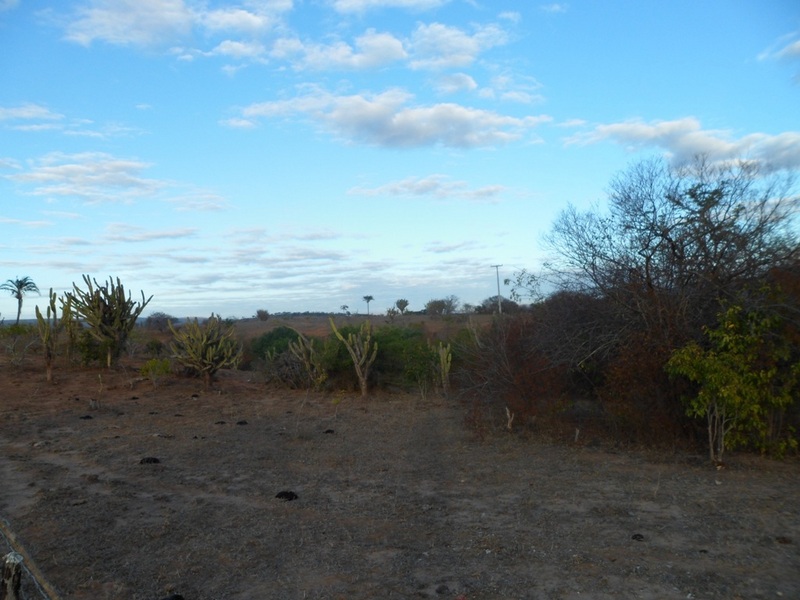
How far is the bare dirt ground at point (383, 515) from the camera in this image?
5500 millimetres

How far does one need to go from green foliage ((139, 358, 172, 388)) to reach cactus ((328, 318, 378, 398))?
A: 16.5 feet

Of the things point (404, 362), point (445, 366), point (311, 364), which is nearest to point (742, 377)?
point (445, 366)

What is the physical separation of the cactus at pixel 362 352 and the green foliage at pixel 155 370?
198 inches

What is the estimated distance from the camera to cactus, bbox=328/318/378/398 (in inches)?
727

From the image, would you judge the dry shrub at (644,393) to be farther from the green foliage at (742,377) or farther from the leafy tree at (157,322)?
the leafy tree at (157,322)

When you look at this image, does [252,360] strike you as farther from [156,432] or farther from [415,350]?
Answer: [156,432]

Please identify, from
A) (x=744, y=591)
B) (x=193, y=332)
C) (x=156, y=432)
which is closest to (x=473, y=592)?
(x=744, y=591)

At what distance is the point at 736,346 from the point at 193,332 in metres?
13.9

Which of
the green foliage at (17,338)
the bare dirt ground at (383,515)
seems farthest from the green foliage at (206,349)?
the green foliage at (17,338)

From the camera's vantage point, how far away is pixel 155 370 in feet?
62.2

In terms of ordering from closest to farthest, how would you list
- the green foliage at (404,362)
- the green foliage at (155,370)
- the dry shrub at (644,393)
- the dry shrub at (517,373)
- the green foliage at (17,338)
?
1. the dry shrub at (644,393)
2. the dry shrub at (517,373)
3. the green foliage at (155,370)
4. the green foliage at (404,362)
5. the green foliage at (17,338)

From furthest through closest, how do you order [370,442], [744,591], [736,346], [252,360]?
[252,360]
[370,442]
[736,346]
[744,591]

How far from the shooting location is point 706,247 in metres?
10.3

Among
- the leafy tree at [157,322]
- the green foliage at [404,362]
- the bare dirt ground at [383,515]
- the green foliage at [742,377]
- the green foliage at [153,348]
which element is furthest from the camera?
the leafy tree at [157,322]
